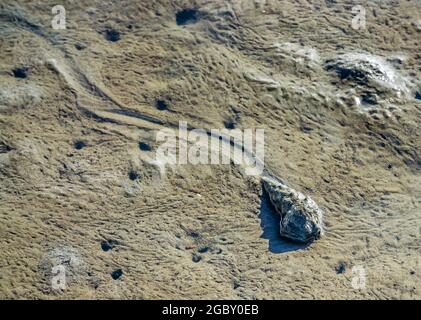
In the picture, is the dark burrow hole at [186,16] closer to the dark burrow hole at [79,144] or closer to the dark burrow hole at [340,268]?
the dark burrow hole at [79,144]

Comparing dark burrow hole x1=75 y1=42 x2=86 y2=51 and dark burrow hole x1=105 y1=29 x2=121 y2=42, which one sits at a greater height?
dark burrow hole x1=105 y1=29 x2=121 y2=42

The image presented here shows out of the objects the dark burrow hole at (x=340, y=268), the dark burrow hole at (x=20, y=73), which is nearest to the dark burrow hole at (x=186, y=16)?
the dark burrow hole at (x=20, y=73)

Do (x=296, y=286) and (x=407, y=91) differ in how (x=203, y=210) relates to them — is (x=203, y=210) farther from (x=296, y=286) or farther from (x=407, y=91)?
(x=407, y=91)

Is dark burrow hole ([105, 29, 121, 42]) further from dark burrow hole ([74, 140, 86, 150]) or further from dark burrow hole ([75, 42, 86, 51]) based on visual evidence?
dark burrow hole ([74, 140, 86, 150])

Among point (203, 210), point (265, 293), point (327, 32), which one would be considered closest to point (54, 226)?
point (203, 210)

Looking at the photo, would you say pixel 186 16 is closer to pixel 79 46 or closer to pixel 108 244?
pixel 79 46

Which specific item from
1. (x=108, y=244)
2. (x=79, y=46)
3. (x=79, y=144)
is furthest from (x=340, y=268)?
(x=79, y=46)

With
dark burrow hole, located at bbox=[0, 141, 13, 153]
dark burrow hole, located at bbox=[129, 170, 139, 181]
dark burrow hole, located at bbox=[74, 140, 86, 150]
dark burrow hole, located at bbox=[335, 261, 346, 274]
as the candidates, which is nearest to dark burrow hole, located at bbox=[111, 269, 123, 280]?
dark burrow hole, located at bbox=[129, 170, 139, 181]
